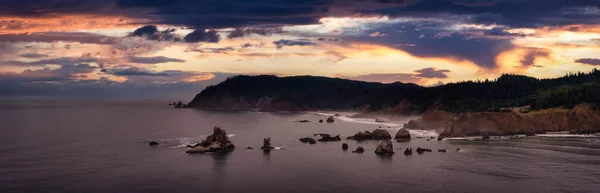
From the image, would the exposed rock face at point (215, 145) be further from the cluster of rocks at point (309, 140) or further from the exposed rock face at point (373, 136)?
the exposed rock face at point (373, 136)

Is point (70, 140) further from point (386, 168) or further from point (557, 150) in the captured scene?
point (557, 150)

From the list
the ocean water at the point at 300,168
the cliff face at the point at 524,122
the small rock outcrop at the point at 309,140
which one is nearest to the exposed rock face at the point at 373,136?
the ocean water at the point at 300,168

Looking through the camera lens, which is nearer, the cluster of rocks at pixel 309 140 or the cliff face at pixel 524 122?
the cluster of rocks at pixel 309 140

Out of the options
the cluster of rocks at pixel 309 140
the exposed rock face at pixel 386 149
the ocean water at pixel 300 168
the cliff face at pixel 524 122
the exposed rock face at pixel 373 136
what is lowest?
the ocean water at pixel 300 168

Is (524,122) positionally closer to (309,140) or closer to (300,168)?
(309,140)

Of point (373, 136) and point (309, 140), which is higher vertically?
point (373, 136)

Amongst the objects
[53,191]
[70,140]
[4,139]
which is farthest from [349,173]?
[4,139]

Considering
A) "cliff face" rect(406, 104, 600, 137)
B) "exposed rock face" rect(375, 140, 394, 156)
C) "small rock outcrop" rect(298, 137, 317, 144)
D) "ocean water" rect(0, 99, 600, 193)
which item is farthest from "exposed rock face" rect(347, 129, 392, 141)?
"exposed rock face" rect(375, 140, 394, 156)

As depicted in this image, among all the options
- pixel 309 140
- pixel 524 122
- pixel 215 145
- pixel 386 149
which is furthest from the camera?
pixel 524 122

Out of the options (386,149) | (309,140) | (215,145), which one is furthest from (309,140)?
(386,149)
